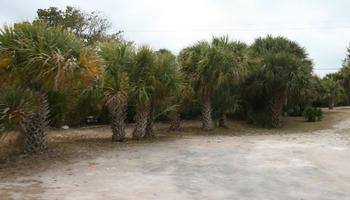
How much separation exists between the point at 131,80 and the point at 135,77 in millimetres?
167

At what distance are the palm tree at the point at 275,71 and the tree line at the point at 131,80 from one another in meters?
0.05

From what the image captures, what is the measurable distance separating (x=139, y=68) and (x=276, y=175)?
240 inches

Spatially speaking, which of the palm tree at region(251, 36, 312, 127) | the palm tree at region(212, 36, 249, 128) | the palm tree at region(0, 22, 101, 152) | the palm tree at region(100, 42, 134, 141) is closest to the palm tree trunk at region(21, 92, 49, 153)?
the palm tree at region(0, 22, 101, 152)

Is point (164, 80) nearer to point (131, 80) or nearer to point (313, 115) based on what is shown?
point (131, 80)

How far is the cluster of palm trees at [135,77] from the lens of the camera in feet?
23.2

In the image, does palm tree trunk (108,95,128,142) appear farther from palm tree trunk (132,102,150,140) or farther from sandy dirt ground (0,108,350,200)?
sandy dirt ground (0,108,350,200)

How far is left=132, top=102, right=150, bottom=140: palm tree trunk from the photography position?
36.6ft

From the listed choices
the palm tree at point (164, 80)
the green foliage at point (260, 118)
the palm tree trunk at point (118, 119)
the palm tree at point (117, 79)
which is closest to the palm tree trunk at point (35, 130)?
the palm tree at point (117, 79)

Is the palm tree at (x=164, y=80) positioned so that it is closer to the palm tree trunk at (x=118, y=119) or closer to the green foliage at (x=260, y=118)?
the palm tree trunk at (x=118, y=119)

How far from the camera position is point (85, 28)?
29.4 meters

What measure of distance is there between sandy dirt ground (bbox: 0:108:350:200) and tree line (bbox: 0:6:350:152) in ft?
4.44

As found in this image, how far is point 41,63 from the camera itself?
698 centimetres

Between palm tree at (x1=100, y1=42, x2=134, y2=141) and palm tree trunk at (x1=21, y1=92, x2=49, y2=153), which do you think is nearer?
palm tree trunk at (x1=21, y1=92, x2=49, y2=153)

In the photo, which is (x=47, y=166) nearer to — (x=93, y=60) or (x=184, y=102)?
(x=93, y=60)
